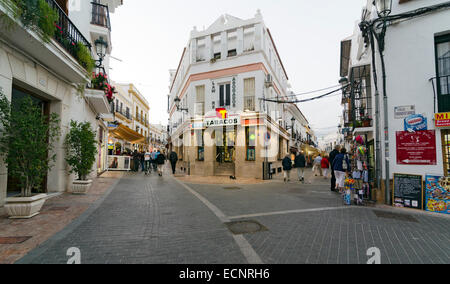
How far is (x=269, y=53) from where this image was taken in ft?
55.1

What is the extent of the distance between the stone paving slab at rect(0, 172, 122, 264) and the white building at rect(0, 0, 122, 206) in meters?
1.11

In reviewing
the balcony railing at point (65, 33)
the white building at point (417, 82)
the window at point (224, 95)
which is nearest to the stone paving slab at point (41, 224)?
the balcony railing at point (65, 33)

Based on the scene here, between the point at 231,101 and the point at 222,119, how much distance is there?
5.09 feet

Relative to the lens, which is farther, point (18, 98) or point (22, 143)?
point (18, 98)

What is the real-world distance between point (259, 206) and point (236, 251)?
122 inches

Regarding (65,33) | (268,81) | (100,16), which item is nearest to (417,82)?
(268,81)

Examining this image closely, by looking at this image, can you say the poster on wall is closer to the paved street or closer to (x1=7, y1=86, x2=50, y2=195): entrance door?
the paved street

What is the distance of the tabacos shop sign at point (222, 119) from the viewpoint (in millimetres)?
14734

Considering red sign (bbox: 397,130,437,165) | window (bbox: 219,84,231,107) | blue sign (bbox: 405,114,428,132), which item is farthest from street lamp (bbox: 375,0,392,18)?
window (bbox: 219,84,231,107)

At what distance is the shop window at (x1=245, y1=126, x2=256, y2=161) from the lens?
14.6 m

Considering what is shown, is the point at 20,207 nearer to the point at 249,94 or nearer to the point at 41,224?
the point at 41,224

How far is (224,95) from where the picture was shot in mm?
15914
